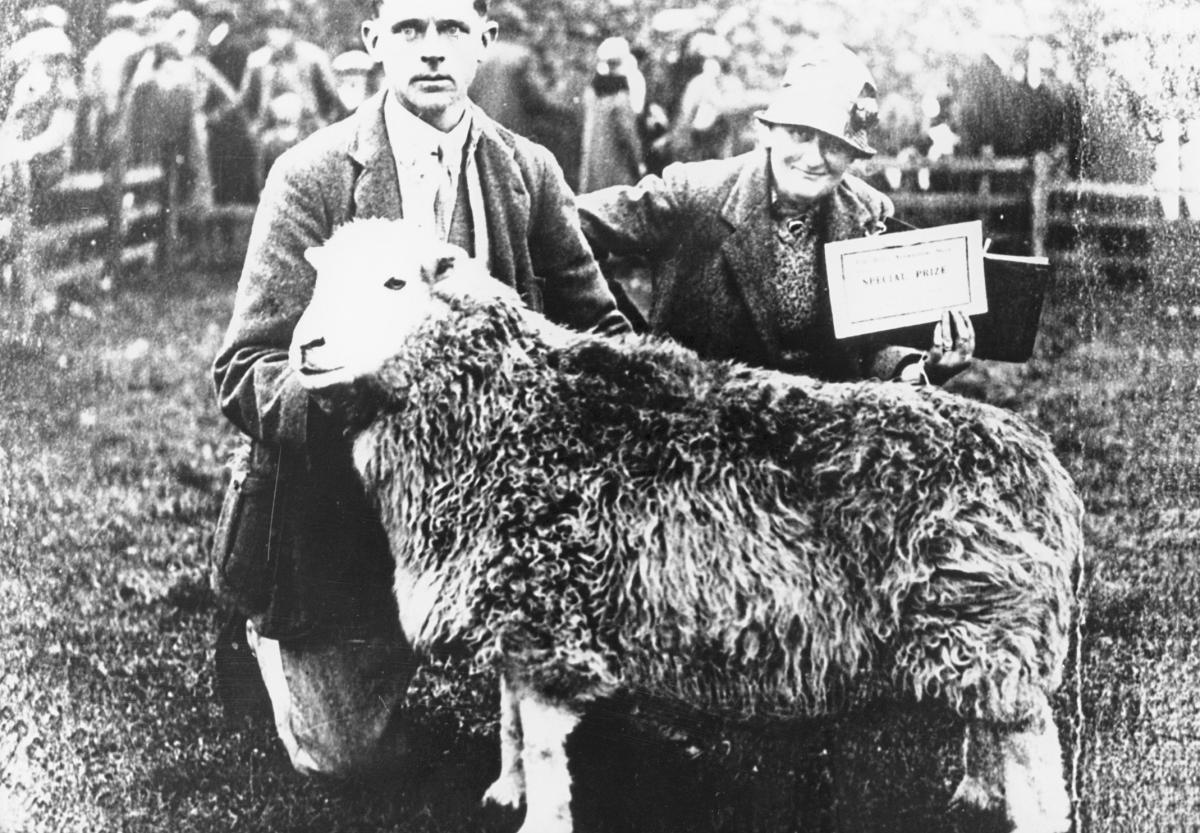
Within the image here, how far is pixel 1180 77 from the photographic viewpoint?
3.33 meters

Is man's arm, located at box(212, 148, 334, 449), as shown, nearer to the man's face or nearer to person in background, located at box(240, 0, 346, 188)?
person in background, located at box(240, 0, 346, 188)

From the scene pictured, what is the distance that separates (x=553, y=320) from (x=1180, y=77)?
2087 millimetres

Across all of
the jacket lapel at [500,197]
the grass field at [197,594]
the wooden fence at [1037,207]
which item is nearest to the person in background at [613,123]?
the jacket lapel at [500,197]

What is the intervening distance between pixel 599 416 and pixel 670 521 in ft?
1.05

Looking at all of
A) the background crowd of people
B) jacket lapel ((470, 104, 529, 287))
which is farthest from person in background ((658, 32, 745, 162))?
jacket lapel ((470, 104, 529, 287))

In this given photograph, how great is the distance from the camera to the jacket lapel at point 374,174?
9.53ft

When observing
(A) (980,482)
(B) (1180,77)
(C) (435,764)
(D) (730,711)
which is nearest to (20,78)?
(C) (435,764)

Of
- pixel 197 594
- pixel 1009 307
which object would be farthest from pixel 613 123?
pixel 197 594

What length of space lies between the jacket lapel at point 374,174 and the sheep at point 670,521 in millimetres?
129

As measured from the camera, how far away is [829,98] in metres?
2.98

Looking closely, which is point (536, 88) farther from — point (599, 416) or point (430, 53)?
point (599, 416)

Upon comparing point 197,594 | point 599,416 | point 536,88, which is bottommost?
point 197,594

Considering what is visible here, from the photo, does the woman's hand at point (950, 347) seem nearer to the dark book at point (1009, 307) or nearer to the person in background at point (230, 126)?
the dark book at point (1009, 307)

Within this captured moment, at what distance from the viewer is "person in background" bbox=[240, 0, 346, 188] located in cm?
308
